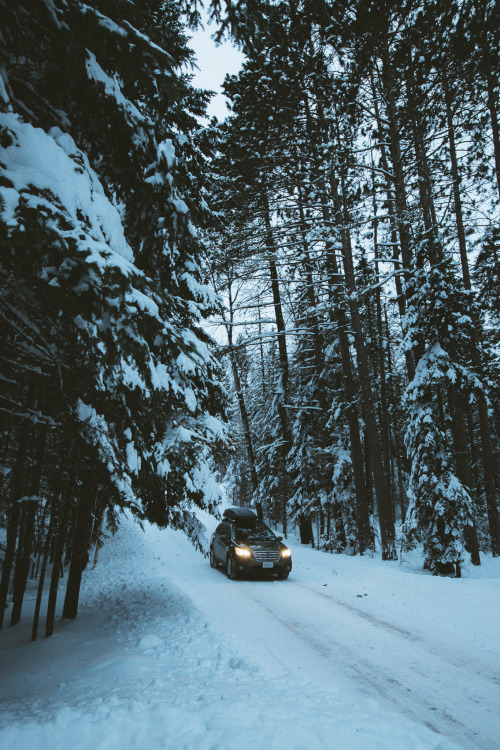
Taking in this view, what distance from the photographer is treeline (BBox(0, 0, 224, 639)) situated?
3396 millimetres

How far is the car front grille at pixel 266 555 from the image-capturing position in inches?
463

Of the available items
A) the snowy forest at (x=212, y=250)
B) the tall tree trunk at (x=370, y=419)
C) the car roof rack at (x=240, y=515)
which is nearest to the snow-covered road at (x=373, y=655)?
the snowy forest at (x=212, y=250)

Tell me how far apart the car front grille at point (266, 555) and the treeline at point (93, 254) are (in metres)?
4.84

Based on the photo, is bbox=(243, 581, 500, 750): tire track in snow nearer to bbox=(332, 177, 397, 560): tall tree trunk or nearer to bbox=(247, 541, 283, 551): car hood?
bbox=(247, 541, 283, 551): car hood

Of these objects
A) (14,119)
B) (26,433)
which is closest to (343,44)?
(14,119)

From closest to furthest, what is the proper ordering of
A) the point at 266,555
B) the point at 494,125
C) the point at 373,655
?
the point at 373,655
the point at 266,555
the point at 494,125

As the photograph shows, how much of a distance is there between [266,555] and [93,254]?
1049 cm

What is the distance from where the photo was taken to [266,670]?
16.7ft

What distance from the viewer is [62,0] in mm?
4102

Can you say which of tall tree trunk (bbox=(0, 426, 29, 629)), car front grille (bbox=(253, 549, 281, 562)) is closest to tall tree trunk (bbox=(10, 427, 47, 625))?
tall tree trunk (bbox=(0, 426, 29, 629))

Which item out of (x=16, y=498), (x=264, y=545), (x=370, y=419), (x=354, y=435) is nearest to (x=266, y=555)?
(x=264, y=545)

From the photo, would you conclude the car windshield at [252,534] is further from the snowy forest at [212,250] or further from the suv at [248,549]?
the snowy forest at [212,250]

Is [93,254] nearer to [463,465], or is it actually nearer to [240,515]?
[240,515]

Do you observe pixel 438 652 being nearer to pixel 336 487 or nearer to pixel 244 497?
pixel 336 487
